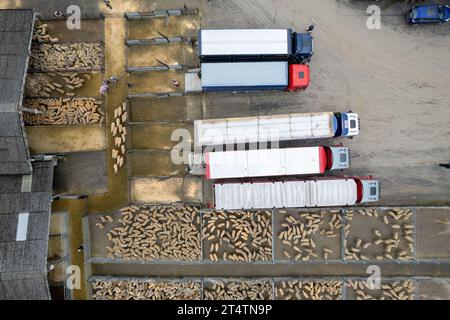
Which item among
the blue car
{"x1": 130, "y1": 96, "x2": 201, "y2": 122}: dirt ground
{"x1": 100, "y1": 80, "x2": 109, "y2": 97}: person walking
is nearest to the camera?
the blue car

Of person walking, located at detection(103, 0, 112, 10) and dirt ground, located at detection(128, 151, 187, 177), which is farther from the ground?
person walking, located at detection(103, 0, 112, 10)

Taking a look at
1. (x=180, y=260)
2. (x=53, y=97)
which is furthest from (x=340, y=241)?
(x=53, y=97)

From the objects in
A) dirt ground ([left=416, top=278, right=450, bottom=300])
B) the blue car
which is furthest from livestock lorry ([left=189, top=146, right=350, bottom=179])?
the blue car

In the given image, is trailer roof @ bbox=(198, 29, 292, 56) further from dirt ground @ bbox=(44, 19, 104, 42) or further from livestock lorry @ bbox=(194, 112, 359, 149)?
dirt ground @ bbox=(44, 19, 104, 42)

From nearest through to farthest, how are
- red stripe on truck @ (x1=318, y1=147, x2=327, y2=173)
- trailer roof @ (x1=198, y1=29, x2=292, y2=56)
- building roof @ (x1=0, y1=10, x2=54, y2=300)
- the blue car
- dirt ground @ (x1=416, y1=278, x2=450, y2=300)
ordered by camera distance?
building roof @ (x1=0, y1=10, x2=54, y2=300) → red stripe on truck @ (x1=318, y1=147, x2=327, y2=173) → trailer roof @ (x1=198, y1=29, x2=292, y2=56) → the blue car → dirt ground @ (x1=416, y1=278, x2=450, y2=300)

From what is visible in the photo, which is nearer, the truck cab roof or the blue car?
the truck cab roof

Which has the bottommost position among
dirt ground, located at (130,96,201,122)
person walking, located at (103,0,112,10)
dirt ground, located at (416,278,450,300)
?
dirt ground, located at (416,278,450,300)

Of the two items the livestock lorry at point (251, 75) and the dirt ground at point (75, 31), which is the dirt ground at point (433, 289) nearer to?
the livestock lorry at point (251, 75)

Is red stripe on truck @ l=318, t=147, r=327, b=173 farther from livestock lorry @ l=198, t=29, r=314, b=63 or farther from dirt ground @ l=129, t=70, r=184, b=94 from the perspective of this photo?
dirt ground @ l=129, t=70, r=184, b=94
